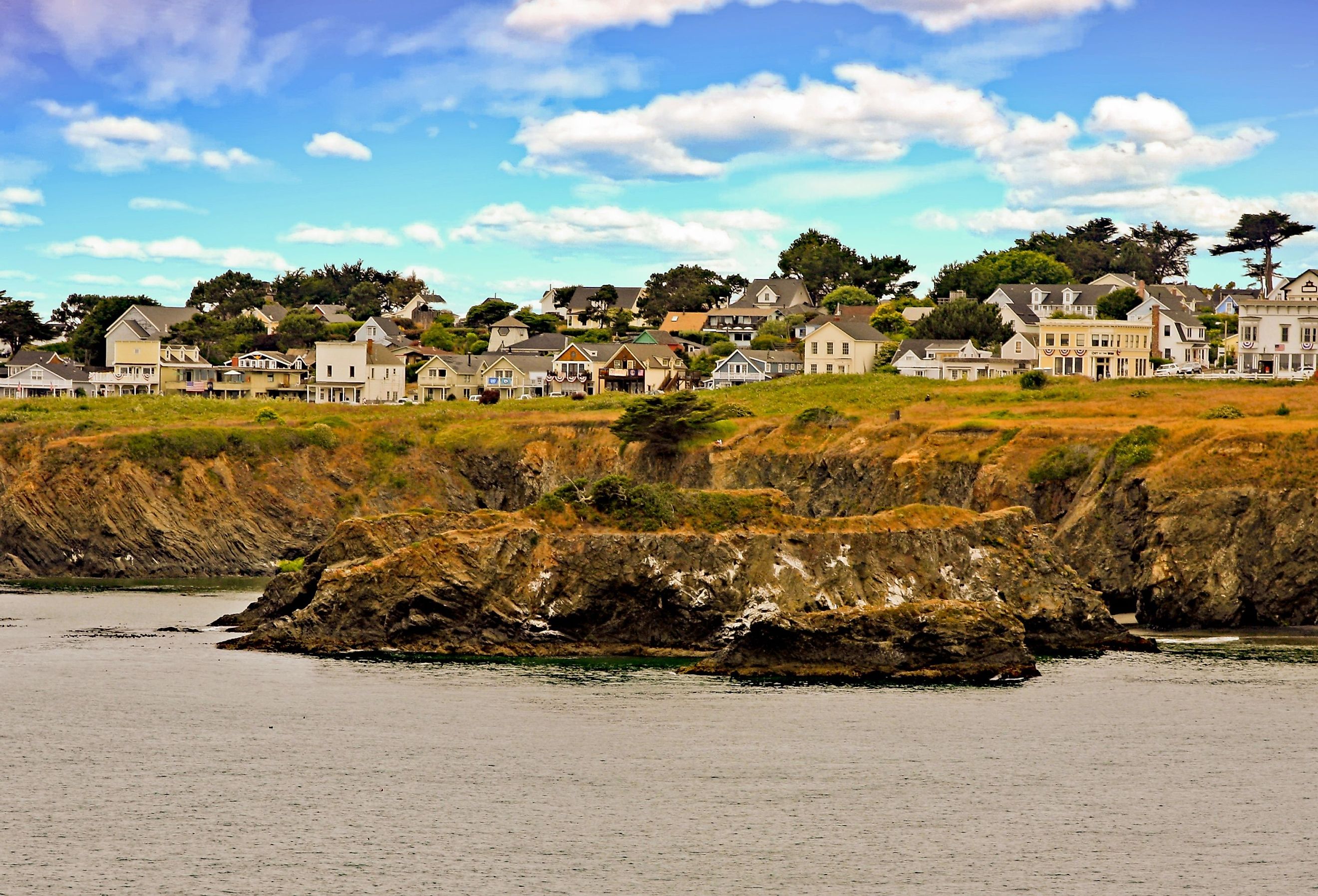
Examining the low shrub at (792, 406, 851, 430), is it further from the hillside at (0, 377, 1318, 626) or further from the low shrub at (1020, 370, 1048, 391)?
the low shrub at (1020, 370, 1048, 391)

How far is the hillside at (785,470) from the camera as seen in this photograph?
248 ft

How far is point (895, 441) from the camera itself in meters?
100

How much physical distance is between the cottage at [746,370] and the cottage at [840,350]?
6.50 ft

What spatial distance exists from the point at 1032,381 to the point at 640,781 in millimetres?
78075

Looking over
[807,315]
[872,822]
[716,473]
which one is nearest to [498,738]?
[872,822]

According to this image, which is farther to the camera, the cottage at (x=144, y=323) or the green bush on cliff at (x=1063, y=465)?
the cottage at (x=144, y=323)

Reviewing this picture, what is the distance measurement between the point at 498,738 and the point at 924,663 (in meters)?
17.3

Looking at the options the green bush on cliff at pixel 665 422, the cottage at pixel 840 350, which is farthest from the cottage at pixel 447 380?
the green bush on cliff at pixel 665 422

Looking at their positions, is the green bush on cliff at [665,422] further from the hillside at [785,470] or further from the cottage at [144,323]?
the cottage at [144,323]

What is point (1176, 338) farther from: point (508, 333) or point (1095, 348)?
point (508, 333)

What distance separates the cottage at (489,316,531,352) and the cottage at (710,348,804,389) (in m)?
37.5

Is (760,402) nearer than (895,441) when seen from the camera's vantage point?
No

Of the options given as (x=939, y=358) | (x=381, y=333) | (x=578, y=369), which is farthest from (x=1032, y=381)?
(x=381, y=333)

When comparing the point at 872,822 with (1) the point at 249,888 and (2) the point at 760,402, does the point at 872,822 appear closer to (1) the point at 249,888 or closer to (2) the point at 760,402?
(1) the point at 249,888
